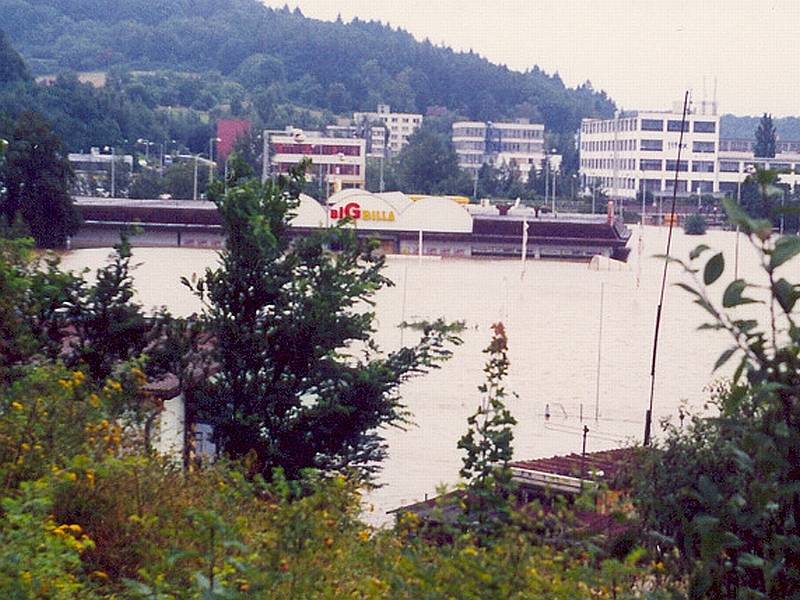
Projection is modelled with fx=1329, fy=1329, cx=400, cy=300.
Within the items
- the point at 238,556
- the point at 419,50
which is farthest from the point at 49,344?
the point at 419,50

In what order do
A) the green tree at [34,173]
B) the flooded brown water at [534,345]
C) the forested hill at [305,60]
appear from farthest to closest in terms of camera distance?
the forested hill at [305,60] → the green tree at [34,173] → the flooded brown water at [534,345]

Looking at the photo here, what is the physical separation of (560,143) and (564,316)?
19682 mm

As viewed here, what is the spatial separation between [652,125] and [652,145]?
28 centimetres

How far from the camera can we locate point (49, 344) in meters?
2.34

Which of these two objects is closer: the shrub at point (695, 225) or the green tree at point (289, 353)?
the green tree at point (289, 353)

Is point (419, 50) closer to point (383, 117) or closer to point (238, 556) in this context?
point (383, 117)

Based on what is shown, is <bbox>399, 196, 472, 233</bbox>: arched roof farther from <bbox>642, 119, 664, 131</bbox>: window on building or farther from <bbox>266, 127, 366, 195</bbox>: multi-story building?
<bbox>642, 119, 664, 131</bbox>: window on building

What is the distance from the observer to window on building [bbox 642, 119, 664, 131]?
61.1 feet

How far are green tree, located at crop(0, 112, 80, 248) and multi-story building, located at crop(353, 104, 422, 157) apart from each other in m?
21.0

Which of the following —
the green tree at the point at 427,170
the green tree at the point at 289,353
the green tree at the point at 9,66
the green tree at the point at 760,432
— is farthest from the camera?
the green tree at the point at 427,170

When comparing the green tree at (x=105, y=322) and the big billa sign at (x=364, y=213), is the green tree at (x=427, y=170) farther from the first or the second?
the green tree at (x=105, y=322)

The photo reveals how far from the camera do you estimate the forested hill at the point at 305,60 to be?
34250mm

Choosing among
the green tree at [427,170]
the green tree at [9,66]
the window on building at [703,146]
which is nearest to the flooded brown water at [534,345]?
the window on building at [703,146]

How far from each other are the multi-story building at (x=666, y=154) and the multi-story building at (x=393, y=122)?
8659 millimetres
